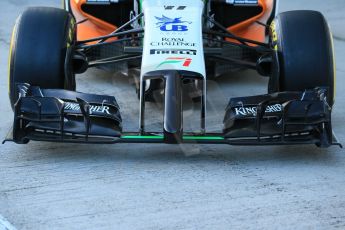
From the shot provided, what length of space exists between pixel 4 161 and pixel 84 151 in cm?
52

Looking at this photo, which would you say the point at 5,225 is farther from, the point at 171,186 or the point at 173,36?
the point at 173,36

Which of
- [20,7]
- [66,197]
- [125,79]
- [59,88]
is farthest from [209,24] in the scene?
[20,7]

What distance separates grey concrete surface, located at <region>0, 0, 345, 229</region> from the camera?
437 centimetres

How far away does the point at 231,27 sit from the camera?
280 inches

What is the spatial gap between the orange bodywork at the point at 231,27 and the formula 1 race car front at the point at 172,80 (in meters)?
0.83

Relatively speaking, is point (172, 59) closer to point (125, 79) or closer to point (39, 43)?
point (39, 43)

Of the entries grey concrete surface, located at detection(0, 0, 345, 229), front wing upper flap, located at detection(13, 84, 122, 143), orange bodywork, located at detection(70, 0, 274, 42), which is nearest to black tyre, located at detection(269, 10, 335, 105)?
grey concrete surface, located at detection(0, 0, 345, 229)

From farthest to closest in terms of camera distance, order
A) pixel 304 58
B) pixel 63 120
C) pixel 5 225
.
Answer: pixel 304 58, pixel 63 120, pixel 5 225

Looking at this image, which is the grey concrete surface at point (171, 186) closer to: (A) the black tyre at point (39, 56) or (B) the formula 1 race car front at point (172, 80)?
(B) the formula 1 race car front at point (172, 80)

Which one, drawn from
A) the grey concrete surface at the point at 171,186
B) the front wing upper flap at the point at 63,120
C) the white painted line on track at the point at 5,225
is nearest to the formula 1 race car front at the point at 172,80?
the front wing upper flap at the point at 63,120

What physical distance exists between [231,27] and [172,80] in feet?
6.59

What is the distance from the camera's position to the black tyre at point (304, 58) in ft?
18.4

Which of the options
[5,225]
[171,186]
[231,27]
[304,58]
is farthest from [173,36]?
[5,225]

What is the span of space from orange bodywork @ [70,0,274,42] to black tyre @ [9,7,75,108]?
4.47 ft
